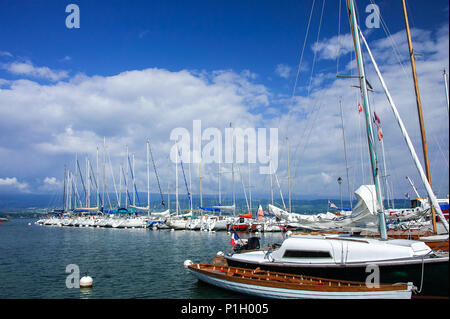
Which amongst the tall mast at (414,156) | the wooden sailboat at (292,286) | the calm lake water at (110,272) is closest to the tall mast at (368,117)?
the tall mast at (414,156)

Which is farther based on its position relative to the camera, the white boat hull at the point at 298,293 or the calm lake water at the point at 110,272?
the calm lake water at the point at 110,272

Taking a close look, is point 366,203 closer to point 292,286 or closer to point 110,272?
point 292,286

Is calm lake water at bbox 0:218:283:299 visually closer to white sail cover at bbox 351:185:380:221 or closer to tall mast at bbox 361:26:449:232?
white sail cover at bbox 351:185:380:221

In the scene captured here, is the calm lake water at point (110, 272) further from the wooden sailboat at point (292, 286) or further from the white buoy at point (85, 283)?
the wooden sailboat at point (292, 286)

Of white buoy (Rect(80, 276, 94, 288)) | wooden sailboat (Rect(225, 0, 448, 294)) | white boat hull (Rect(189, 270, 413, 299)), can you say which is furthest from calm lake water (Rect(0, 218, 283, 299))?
wooden sailboat (Rect(225, 0, 448, 294))

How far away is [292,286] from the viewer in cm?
1786

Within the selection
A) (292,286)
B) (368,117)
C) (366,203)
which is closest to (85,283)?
(292,286)

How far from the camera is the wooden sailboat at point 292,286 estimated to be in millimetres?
16016

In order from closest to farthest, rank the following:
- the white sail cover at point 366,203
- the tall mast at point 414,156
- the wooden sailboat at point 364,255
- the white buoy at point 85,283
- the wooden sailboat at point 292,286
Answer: the tall mast at point 414,156, the wooden sailboat at point 292,286, the wooden sailboat at point 364,255, the white buoy at point 85,283, the white sail cover at point 366,203

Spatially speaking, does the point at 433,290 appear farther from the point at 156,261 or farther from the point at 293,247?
the point at 156,261

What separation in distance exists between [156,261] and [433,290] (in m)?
27.5

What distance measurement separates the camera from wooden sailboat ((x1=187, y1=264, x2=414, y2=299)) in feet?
52.5
